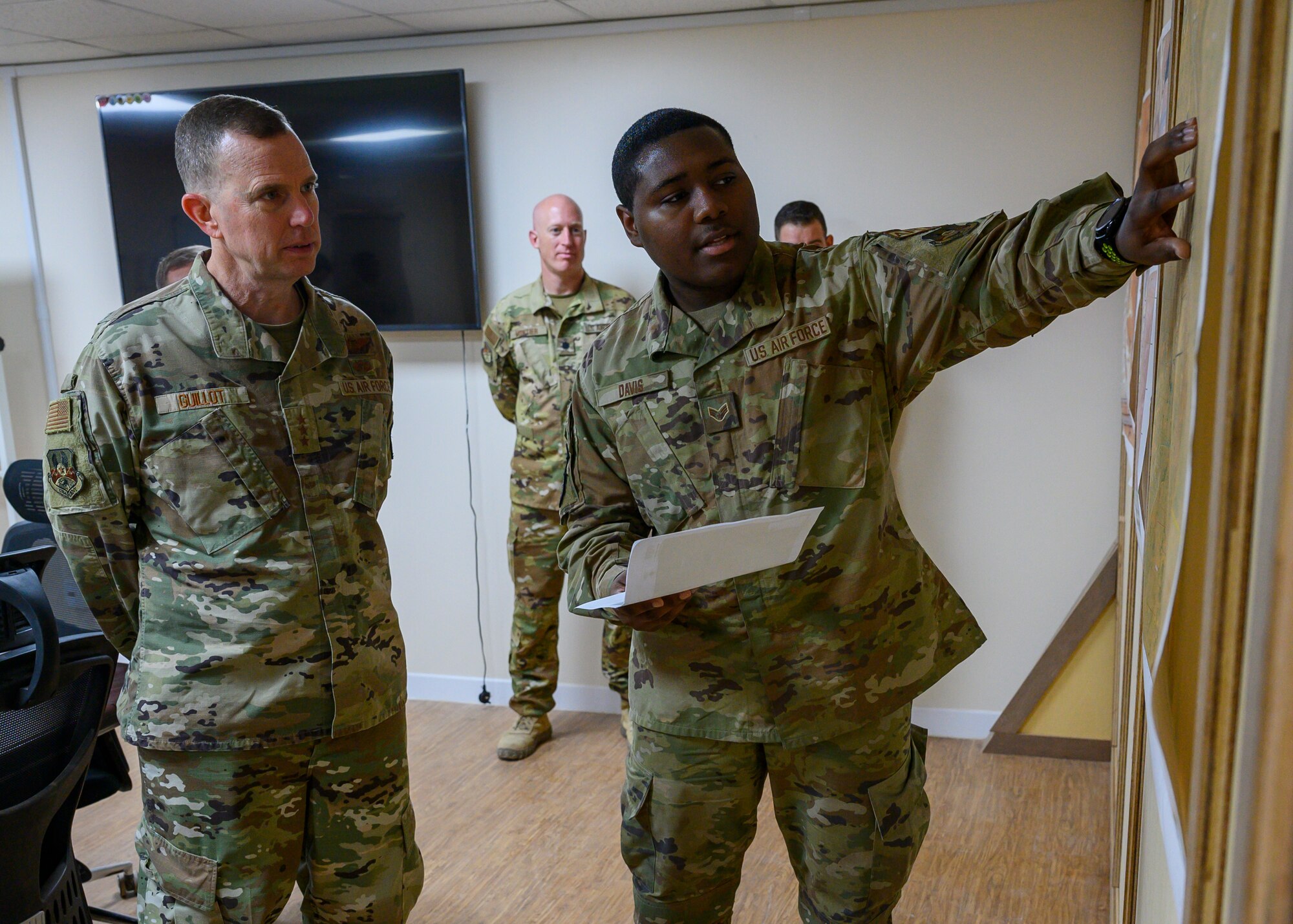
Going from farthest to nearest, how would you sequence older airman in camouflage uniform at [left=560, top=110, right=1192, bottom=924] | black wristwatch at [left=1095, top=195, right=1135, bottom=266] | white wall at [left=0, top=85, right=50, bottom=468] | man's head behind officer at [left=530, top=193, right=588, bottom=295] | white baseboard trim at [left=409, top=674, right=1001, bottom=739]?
white wall at [left=0, top=85, right=50, bottom=468] → white baseboard trim at [left=409, top=674, right=1001, bottom=739] → man's head behind officer at [left=530, top=193, right=588, bottom=295] → older airman in camouflage uniform at [left=560, top=110, right=1192, bottom=924] → black wristwatch at [left=1095, top=195, right=1135, bottom=266]

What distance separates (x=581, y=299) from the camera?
3307 millimetres

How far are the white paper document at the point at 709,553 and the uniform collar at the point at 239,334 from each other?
2.31 ft

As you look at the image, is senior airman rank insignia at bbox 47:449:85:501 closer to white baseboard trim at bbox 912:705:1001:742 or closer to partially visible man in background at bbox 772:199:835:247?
partially visible man in background at bbox 772:199:835:247

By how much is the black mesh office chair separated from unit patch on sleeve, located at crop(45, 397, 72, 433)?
0.62 meters

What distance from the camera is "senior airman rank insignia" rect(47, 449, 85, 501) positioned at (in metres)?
1.50

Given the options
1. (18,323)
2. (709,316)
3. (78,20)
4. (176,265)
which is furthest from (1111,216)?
(18,323)

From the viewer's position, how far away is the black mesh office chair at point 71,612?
7.34 feet

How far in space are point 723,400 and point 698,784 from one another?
0.56 metres

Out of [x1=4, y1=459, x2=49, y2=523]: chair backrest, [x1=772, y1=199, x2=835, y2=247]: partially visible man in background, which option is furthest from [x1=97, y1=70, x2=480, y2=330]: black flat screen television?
[x1=4, y1=459, x2=49, y2=523]: chair backrest

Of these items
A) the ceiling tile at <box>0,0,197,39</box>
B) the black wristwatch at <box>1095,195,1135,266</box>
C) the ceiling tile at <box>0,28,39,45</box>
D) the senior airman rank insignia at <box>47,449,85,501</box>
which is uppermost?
the ceiling tile at <box>0,28,39,45</box>

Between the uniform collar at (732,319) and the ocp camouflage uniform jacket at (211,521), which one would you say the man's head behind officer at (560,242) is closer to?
the ocp camouflage uniform jacket at (211,521)

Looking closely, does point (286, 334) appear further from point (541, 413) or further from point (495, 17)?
point (495, 17)

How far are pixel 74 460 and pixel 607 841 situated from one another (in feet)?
5.85

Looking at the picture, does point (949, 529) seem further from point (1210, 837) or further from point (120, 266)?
point (120, 266)
